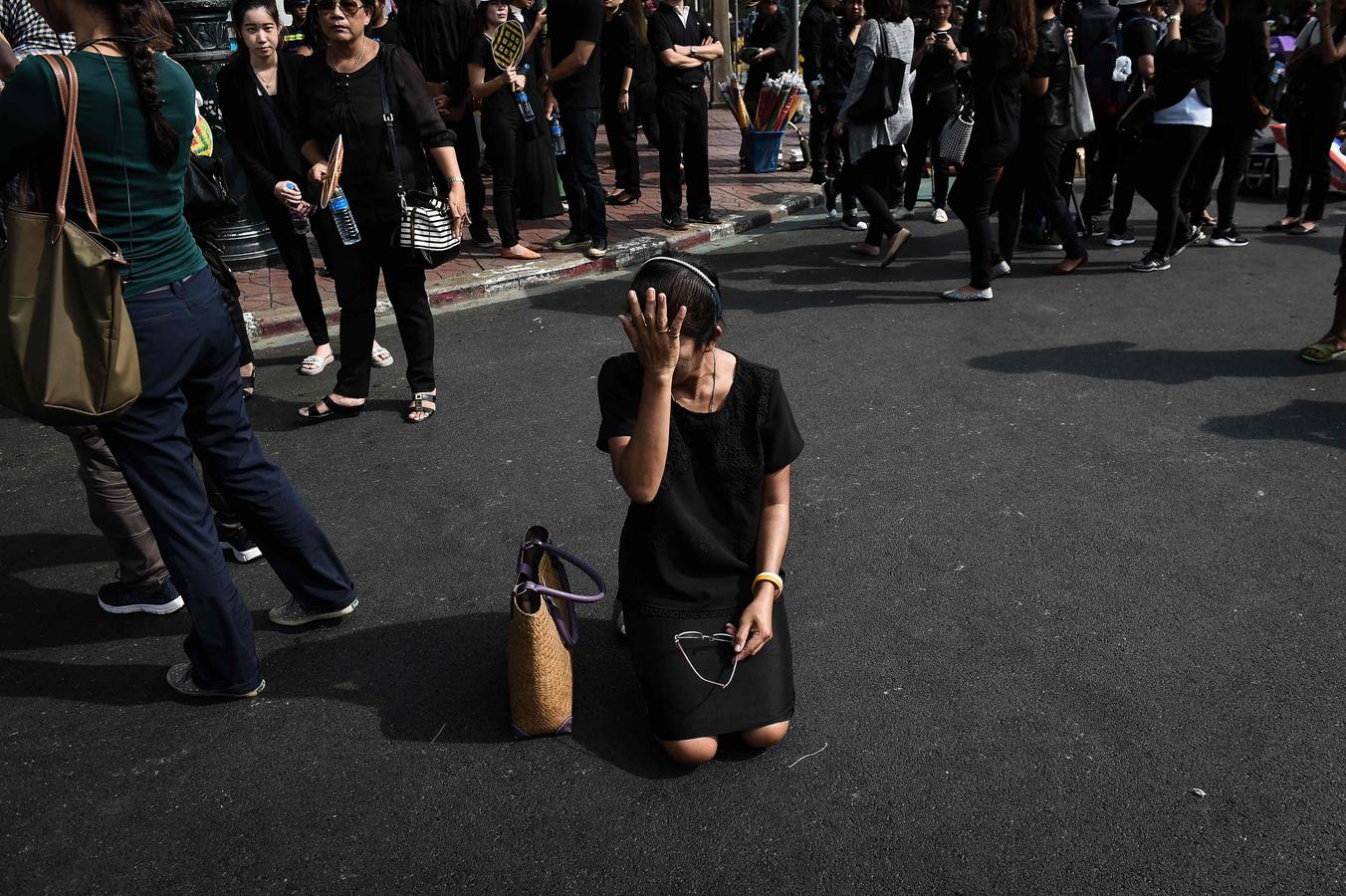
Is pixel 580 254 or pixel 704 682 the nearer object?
pixel 704 682

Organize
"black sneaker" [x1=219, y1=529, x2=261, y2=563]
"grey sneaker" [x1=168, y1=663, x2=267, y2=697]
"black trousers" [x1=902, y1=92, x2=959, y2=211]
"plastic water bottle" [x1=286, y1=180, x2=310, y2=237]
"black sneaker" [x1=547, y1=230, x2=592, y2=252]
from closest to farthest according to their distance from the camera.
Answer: "grey sneaker" [x1=168, y1=663, x2=267, y2=697] → "black sneaker" [x1=219, y1=529, x2=261, y2=563] → "plastic water bottle" [x1=286, y1=180, x2=310, y2=237] → "black trousers" [x1=902, y1=92, x2=959, y2=211] → "black sneaker" [x1=547, y1=230, x2=592, y2=252]

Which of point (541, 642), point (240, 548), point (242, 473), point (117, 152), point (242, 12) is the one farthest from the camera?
point (242, 12)

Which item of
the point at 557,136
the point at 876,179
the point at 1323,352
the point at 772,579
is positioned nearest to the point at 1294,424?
the point at 1323,352

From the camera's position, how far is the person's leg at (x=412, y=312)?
508 centimetres

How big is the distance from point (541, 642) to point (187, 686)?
1227 millimetres

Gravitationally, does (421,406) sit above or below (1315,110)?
below

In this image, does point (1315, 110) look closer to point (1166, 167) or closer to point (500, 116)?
point (1166, 167)

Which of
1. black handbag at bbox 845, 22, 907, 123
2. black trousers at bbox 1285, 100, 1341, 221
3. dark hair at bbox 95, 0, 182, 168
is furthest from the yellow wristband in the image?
black trousers at bbox 1285, 100, 1341, 221

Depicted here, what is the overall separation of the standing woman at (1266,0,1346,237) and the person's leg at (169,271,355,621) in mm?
7903

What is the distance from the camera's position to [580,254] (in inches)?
327

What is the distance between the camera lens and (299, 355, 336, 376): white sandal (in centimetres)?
605

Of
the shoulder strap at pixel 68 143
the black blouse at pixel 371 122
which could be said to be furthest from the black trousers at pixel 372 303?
the shoulder strap at pixel 68 143

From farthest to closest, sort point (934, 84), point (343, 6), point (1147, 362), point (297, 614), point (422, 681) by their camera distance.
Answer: point (934, 84)
point (1147, 362)
point (343, 6)
point (297, 614)
point (422, 681)

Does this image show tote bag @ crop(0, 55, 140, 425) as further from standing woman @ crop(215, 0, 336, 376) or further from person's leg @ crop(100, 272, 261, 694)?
standing woman @ crop(215, 0, 336, 376)
